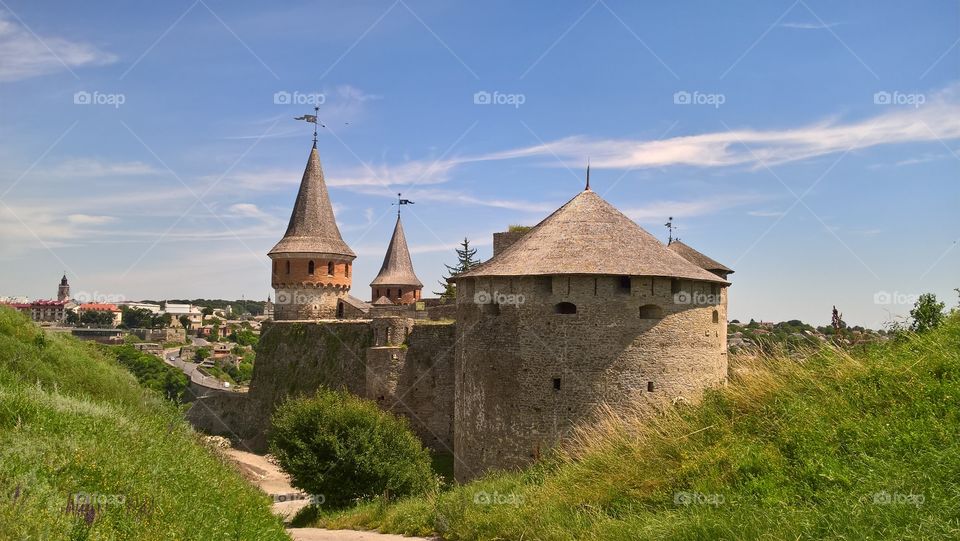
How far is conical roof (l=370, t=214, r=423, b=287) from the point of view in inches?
1469

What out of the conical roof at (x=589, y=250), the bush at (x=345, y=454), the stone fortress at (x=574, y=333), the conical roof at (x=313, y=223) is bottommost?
the bush at (x=345, y=454)

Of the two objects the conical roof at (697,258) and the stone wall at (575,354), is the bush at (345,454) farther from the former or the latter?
the conical roof at (697,258)

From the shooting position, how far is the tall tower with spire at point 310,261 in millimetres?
30469

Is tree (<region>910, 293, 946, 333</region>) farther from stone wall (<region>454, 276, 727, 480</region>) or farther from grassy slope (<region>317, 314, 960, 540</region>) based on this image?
stone wall (<region>454, 276, 727, 480</region>)

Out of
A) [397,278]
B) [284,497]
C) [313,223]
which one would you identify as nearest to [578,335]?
[284,497]

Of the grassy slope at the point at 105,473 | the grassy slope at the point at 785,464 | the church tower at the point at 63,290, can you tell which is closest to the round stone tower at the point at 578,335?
the grassy slope at the point at 785,464

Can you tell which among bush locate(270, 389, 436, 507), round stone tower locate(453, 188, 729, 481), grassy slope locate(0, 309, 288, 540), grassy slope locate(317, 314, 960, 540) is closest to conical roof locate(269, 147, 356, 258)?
bush locate(270, 389, 436, 507)

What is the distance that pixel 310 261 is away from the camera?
3052 centimetres

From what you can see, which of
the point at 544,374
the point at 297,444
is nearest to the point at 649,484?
the point at 544,374

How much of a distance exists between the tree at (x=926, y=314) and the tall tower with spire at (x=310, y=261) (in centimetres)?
2423

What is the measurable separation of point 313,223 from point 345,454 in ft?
52.3

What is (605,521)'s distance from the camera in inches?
334

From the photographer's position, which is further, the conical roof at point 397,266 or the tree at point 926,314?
the conical roof at point 397,266

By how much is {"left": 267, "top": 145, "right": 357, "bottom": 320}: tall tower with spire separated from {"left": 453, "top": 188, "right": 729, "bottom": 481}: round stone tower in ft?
49.3
